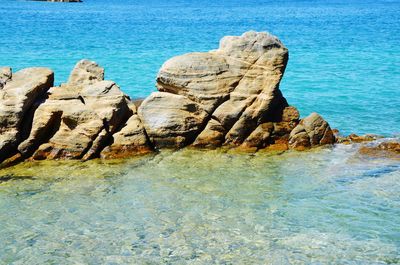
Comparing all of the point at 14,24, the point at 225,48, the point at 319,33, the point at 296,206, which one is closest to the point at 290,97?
the point at 225,48

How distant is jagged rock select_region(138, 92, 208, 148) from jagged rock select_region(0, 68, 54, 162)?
10.7ft

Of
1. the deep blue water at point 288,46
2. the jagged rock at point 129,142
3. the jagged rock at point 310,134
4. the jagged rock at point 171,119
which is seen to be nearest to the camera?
the jagged rock at point 129,142

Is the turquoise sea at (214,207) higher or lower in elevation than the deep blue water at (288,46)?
higher

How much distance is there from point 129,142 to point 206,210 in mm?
5268

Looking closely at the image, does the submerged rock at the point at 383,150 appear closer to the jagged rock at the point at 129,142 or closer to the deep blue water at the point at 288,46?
the deep blue water at the point at 288,46

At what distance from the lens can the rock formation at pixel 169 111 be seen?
1761 cm

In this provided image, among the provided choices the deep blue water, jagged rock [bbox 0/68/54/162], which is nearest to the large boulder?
jagged rock [bbox 0/68/54/162]

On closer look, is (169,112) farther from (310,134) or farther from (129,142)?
(310,134)

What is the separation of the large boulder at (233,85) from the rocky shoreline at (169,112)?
0.03m

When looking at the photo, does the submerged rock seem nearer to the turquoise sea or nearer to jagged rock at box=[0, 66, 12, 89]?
the turquoise sea

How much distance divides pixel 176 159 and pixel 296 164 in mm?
3550

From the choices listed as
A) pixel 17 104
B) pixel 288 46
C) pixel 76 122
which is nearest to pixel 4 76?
pixel 17 104

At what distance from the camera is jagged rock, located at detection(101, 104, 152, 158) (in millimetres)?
17797

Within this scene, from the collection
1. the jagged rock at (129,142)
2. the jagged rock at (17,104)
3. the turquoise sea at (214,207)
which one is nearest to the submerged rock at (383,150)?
the turquoise sea at (214,207)
